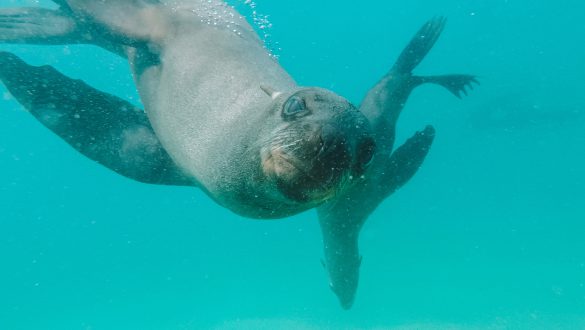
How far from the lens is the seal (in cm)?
158

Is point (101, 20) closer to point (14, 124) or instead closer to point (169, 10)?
point (169, 10)

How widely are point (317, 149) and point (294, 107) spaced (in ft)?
1.09

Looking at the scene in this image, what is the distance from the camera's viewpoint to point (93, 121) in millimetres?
3746

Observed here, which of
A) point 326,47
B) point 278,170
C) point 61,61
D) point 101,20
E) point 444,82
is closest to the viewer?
point 278,170

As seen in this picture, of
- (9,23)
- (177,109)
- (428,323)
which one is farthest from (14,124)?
(177,109)

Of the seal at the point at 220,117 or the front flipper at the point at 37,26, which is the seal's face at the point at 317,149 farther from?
the front flipper at the point at 37,26

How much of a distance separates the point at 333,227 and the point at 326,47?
27.5 metres

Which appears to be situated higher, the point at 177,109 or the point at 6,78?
the point at 177,109

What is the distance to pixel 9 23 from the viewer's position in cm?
467

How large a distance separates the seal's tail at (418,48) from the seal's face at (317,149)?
4632mm

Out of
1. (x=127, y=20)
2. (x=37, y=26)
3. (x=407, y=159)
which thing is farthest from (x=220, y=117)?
(x=37, y=26)

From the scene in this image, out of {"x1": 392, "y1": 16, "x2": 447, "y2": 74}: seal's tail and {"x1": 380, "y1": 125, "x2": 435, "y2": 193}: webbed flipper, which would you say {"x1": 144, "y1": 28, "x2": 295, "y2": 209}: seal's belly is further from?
{"x1": 392, "y1": 16, "x2": 447, "y2": 74}: seal's tail

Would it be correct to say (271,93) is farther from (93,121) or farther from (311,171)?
(93,121)

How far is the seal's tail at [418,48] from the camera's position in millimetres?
6137
